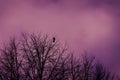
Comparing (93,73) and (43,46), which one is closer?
(43,46)

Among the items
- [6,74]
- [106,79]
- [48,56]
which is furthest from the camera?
[106,79]

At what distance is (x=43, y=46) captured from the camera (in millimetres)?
34406

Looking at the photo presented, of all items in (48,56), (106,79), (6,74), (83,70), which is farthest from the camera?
(106,79)

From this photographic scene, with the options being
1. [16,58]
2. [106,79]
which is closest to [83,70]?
[106,79]

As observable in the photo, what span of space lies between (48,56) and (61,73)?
2326 mm

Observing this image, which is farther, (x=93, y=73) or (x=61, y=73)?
(x=93, y=73)

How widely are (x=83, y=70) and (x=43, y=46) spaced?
9.89m

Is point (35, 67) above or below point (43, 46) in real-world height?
below

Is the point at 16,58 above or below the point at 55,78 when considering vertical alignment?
above

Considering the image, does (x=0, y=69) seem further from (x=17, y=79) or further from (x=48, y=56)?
(x=48, y=56)

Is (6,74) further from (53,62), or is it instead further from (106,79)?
(106,79)

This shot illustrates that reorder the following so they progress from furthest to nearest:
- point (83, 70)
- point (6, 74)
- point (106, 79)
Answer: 1. point (106, 79)
2. point (83, 70)
3. point (6, 74)

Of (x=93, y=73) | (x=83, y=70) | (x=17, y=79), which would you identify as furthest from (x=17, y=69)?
(x=93, y=73)

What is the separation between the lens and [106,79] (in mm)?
49594
